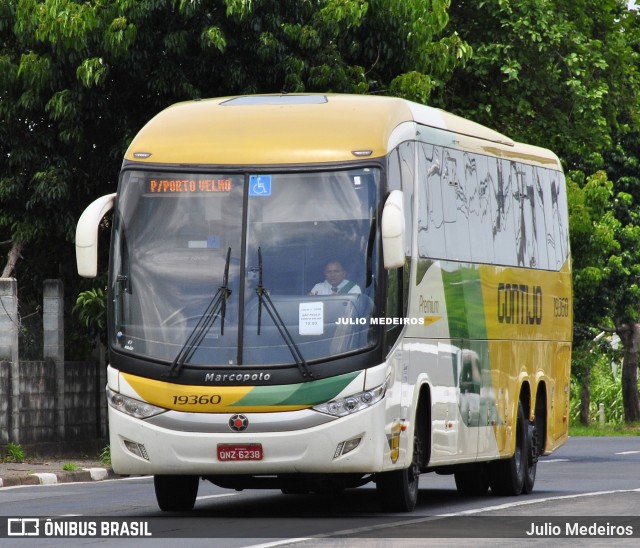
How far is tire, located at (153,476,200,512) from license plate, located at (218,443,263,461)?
1.76 m

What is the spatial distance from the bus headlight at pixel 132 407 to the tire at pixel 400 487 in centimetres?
227

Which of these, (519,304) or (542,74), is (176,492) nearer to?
(519,304)

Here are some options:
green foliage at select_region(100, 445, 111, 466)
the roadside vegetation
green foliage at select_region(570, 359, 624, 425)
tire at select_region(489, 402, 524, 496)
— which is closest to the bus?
tire at select_region(489, 402, 524, 496)

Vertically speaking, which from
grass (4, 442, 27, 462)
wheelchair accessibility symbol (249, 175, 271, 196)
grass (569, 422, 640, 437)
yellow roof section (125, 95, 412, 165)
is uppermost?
yellow roof section (125, 95, 412, 165)

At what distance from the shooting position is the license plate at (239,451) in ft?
45.4

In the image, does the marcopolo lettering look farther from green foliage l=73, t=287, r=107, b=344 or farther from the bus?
green foliage l=73, t=287, r=107, b=344

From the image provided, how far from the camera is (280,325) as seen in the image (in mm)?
14023

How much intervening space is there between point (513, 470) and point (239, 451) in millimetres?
5906

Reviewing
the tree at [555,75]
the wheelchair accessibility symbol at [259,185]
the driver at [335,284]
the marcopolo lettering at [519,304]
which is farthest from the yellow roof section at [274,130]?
the tree at [555,75]

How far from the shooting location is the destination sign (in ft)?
47.6

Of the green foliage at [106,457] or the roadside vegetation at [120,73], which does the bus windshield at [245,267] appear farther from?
the green foliage at [106,457]

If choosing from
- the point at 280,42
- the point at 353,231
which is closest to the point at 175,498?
the point at 353,231

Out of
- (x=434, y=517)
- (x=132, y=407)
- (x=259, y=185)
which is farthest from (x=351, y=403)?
(x=259, y=185)

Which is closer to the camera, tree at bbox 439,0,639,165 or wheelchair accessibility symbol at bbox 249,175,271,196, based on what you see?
wheelchair accessibility symbol at bbox 249,175,271,196
